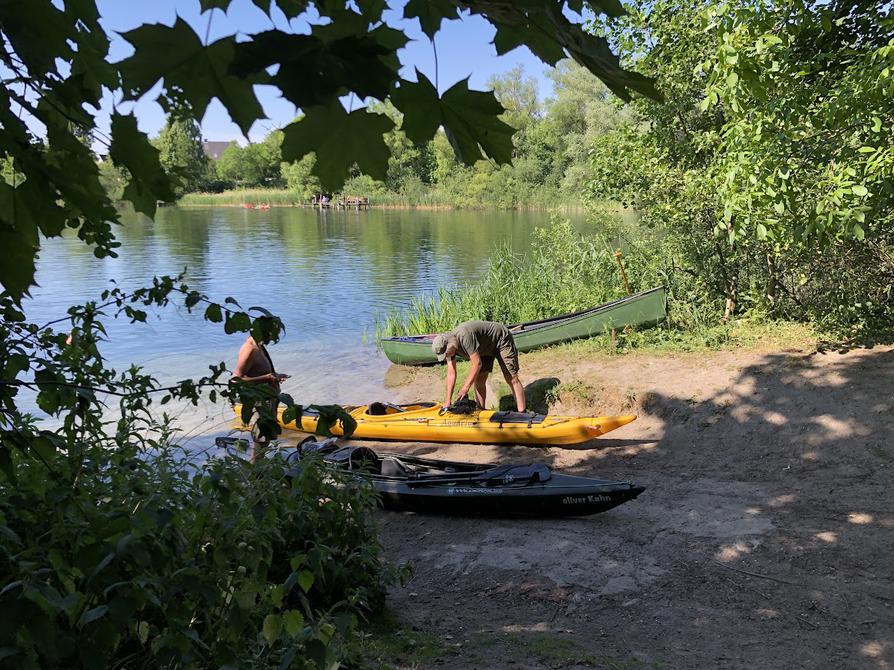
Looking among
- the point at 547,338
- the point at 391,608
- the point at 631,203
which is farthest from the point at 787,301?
the point at 391,608

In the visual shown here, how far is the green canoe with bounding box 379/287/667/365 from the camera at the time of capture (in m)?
11.0

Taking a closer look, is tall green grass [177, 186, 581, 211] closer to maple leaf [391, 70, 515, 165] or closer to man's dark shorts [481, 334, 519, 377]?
man's dark shorts [481, 334, 519, 377]

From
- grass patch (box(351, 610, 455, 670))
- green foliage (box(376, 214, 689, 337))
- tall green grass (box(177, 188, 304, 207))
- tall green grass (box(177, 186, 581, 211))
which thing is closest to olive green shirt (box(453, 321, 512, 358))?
green foliage (box(376, 214, 689, 337))

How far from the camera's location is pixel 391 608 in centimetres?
461

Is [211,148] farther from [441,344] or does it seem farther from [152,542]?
[152,542]

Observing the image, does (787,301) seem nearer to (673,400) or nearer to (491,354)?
(673,400)

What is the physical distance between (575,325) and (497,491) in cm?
574

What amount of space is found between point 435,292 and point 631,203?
8.44m

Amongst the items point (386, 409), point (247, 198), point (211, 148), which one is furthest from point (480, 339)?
point (211, 148)

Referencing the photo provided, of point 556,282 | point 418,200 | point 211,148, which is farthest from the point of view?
point 211,148

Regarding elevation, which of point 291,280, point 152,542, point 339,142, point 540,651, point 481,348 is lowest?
point 291,280

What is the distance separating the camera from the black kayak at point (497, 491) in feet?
19.6

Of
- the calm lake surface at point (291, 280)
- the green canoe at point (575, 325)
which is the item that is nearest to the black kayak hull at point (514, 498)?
the calm lake surface at point (291, 280)

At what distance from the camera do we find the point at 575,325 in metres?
11.5
